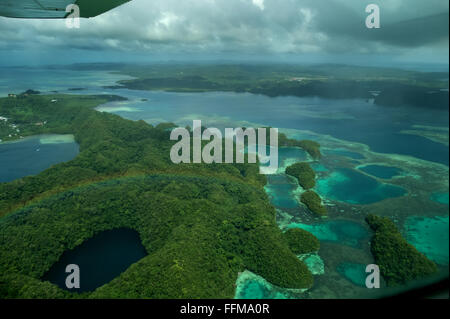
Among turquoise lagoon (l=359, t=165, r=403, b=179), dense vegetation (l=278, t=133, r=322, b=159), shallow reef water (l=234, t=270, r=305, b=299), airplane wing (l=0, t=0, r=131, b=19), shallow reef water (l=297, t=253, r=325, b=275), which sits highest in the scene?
airplane wing (l=0, t=0, r=131, b=19)

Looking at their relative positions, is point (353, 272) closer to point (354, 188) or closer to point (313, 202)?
point (313, 202)

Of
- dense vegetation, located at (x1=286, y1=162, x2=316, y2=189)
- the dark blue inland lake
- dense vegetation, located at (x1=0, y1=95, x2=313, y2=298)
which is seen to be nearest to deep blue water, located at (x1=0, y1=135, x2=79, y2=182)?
dense vegetation, located at (x1=0, y1=95, x2=313, y2=298)

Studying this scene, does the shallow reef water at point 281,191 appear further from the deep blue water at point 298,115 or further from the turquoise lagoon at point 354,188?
the deep blue water at point 298,115

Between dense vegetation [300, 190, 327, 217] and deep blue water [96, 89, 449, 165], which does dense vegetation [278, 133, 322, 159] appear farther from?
dense vegetation [300, 190, 327, 217]

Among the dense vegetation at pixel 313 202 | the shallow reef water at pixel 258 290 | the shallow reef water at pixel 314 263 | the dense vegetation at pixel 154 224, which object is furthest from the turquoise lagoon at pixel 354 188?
the shallow reef water at pixel 258 290
